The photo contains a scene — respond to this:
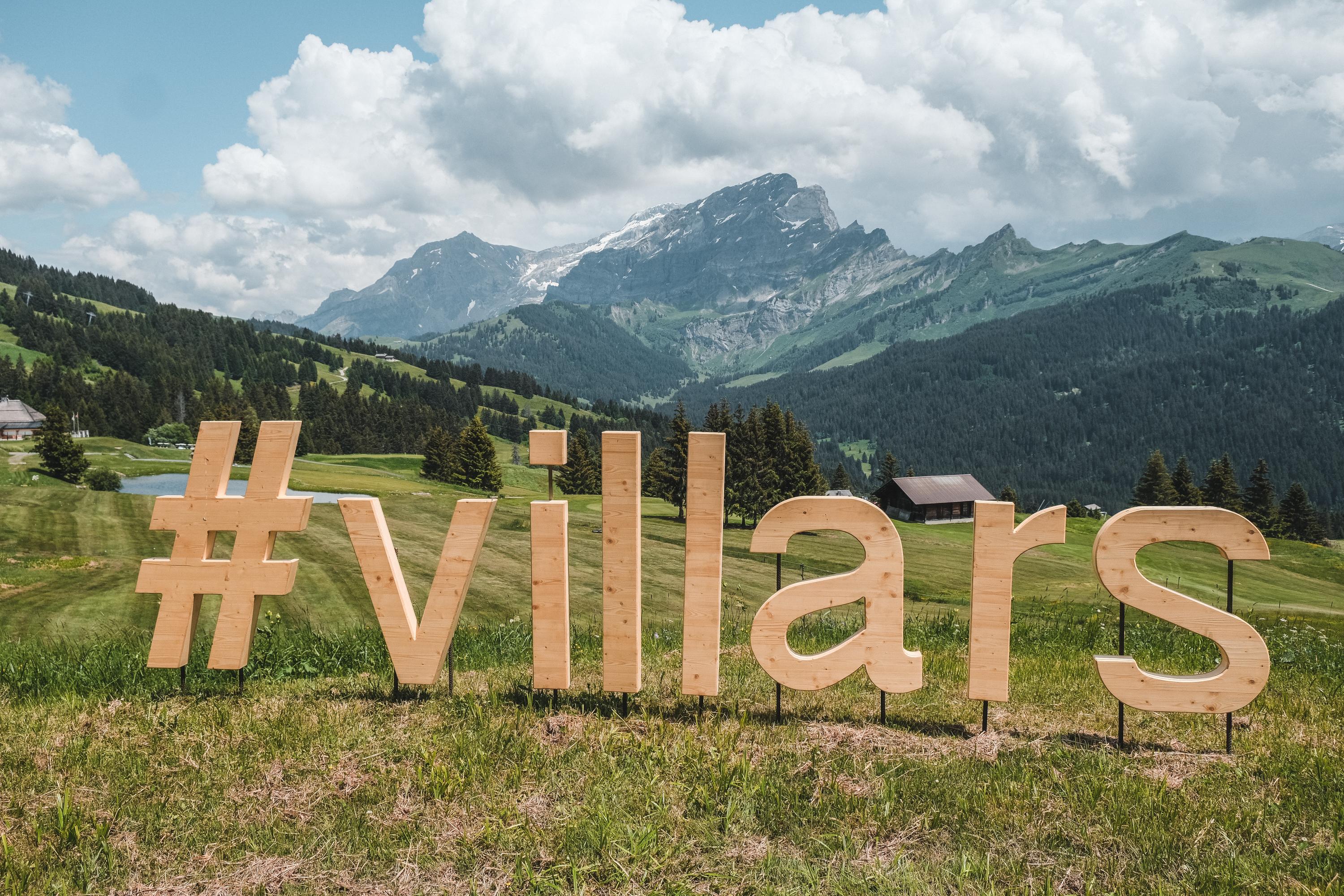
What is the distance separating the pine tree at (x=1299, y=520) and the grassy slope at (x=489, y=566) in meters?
48.0

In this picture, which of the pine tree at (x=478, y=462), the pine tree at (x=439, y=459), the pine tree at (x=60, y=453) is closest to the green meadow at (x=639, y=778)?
the pine tree at (x=60, y=453)

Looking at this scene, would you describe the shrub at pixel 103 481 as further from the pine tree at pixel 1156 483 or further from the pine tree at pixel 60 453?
the pine tree at pixel 1156 483

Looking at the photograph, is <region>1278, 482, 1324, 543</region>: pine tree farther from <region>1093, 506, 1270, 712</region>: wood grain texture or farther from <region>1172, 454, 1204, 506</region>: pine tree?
<region>1093, 506, 1270, 712</region>: wood grain texture

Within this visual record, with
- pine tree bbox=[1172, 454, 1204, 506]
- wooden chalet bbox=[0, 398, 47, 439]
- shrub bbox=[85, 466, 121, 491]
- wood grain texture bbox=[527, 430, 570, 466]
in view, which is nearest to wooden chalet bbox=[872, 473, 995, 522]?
pine tree bbox=[1172, 454, 1204, 506]

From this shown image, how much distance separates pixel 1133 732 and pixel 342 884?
7656 mm

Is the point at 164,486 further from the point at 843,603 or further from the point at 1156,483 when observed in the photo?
the point at 1156,483

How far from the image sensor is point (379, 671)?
9422 millimetres

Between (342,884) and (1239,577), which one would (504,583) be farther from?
(1239,577)

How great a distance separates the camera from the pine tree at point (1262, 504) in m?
81.4

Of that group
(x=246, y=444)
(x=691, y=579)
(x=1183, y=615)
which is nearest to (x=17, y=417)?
(x=246, y=444)

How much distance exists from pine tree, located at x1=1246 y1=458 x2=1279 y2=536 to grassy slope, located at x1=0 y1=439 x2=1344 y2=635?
4074 centimetres

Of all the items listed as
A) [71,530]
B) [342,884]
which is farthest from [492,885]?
[71,530]

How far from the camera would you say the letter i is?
26.0 feet

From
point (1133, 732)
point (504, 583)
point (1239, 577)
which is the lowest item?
point (1239, 577)
